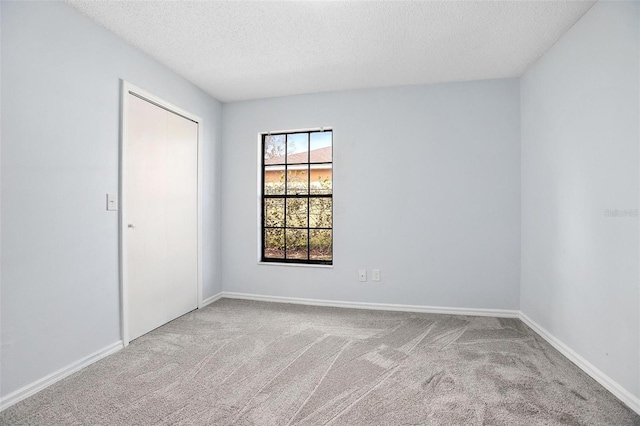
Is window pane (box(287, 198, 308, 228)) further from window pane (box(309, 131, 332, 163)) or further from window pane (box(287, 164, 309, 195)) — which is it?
window pane (box(309, 131, 332, 163))

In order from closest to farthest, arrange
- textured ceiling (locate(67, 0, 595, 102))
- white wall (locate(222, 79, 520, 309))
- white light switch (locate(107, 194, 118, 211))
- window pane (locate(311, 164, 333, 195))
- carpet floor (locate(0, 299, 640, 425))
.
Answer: carpet floor (locate(0, 299, 640, 425)), textured ceiling (locate(67, 0, 595, 102)), white light switch (locate(107, 194, 118, 211)), white wall (locate(222, 79, 520, 309)), window pane (locate(311, 164, 333, 195))

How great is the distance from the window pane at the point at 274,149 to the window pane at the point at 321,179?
454mm

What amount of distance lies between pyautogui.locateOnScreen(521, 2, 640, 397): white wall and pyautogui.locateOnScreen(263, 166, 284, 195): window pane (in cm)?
270

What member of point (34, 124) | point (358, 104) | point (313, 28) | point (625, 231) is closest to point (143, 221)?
point (34, 124)

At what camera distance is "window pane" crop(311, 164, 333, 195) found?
389 cm

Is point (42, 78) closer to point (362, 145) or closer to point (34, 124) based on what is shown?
point (34, 124)

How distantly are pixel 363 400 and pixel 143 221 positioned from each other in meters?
2.32

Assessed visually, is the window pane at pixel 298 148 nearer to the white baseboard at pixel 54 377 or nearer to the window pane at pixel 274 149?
the window pane at pixel 274 149

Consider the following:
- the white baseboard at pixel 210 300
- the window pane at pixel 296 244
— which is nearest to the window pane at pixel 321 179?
the window pane at pixel 296 244

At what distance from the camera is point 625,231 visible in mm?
1897

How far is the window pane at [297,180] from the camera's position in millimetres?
3977

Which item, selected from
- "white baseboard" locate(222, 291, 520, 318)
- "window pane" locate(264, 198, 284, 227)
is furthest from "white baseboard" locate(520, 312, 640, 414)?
"window pane" locate(264, 198, 284, 227)

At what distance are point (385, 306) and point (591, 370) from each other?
182cm

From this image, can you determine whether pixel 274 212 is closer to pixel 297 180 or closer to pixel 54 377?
pixel 297 180
